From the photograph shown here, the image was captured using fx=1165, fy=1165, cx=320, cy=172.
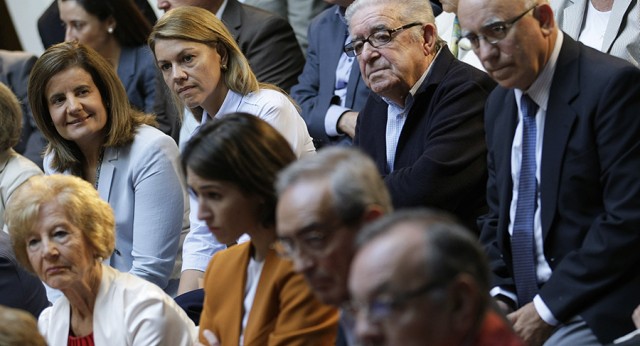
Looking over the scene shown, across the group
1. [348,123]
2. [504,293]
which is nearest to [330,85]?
[348,123]

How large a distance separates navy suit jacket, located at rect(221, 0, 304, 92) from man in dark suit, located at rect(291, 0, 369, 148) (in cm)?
18

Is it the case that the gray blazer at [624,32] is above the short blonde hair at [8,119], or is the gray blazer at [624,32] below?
above

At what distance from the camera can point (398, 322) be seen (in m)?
1.99

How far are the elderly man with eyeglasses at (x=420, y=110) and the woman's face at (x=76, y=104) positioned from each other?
40.6 inches

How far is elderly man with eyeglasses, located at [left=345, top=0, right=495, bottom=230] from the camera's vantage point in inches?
146

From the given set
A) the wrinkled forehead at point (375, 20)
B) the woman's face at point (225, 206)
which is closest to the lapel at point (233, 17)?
the wrinkled forehead at point (375, 20)

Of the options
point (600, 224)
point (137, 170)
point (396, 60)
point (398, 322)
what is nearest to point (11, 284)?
point (137, 170)

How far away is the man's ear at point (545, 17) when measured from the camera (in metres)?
3.17

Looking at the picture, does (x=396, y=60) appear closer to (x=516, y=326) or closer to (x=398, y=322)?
(x=516, y=326)

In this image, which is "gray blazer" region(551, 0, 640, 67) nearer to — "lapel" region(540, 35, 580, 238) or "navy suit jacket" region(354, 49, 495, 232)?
"navy suit jacket" region(354, 49, 495, 232)

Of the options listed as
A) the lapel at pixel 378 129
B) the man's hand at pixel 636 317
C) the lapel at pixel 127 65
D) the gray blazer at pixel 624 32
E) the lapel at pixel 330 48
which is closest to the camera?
the man's hand at pixel 636 317

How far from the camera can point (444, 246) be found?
199cm

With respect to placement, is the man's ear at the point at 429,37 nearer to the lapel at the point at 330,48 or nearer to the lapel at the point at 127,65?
the lapel at the point at 330,48

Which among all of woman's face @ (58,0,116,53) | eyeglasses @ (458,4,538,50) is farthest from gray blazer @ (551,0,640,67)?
woman's face @ (58,0,116,53)
